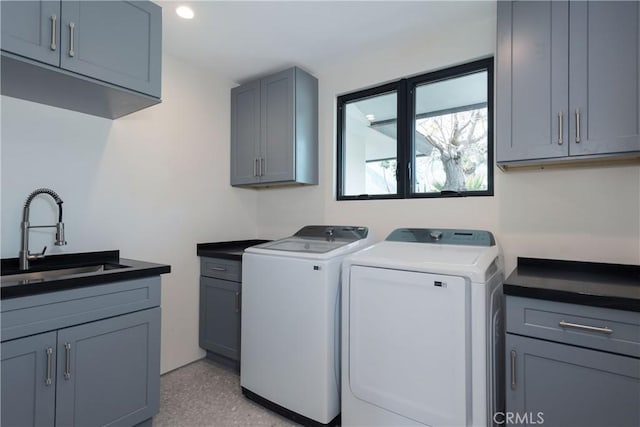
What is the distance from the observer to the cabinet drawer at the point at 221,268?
2383 mm

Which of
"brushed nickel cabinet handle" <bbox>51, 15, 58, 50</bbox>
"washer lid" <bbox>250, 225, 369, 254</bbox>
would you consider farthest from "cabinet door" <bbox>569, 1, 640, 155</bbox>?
"brushed nickel cabinet handle" <bbox>51, 15, 58, 50</bbox>

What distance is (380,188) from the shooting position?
2555 millimetres

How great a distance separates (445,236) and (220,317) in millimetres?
1758

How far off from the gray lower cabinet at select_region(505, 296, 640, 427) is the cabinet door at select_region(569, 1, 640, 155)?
2.50ft

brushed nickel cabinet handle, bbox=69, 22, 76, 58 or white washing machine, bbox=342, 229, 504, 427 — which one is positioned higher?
brushed nickel cabinet handle, bbox=69, 22, 76, 58

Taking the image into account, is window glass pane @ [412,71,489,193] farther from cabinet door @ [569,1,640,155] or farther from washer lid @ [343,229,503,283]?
cabinet door @ [569,1,640,155]

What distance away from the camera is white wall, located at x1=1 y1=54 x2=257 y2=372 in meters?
1.78

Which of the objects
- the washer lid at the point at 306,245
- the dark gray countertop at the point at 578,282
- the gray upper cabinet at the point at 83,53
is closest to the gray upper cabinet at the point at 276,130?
the washer lid at the point at 306,245

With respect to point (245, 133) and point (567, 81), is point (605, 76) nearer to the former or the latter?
point (567, 81)

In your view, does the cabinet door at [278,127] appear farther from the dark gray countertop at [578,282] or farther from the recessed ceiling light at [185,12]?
the dark gray countertop at [578,282]

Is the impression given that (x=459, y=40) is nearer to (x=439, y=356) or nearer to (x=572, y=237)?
(x=572, y=237)

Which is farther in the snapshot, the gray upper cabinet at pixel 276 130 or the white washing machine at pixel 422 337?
the gray upper cabinet at pixel 276 130

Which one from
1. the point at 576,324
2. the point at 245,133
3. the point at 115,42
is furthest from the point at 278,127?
the point at 576,324

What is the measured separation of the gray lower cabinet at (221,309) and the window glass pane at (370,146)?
3.79ft
